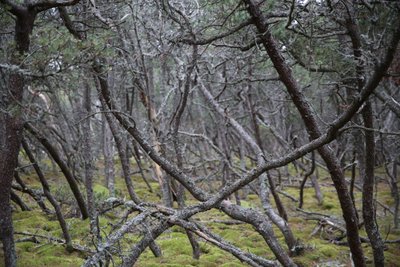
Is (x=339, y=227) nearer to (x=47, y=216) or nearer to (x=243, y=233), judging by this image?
(x=243, y=233)

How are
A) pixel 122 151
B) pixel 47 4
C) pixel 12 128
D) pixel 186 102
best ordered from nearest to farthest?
pixel 47 4 → pixel 12 128 → pixel 122 151 → pixel 186 102

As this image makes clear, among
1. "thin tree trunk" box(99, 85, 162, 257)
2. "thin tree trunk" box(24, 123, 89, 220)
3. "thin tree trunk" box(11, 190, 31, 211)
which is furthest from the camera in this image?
"thin tree trunk" box(11, 190, 31, 211)

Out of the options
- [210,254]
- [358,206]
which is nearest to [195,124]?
[358,206]

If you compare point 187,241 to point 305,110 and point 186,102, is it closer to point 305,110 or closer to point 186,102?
point 186,102

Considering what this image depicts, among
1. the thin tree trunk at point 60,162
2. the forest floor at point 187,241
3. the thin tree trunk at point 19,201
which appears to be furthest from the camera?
the thin tree trunk at point 19,201

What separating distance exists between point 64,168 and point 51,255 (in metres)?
1.36

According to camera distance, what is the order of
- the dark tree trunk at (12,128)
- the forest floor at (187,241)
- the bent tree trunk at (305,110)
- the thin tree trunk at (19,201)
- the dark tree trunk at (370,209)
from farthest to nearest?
the thin tree trunk at (19,201) → the forest floor at (187,241) → the dark tree trunk at (370,209) → the bent tree trunk at (305,110) → the dark tree trunk at (12,128)

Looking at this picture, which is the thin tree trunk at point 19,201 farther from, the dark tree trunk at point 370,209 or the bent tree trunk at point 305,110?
the dark tree trunk at point 370,209

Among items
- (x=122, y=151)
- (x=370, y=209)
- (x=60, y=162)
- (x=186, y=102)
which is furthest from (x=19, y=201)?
(x=370, y=209)

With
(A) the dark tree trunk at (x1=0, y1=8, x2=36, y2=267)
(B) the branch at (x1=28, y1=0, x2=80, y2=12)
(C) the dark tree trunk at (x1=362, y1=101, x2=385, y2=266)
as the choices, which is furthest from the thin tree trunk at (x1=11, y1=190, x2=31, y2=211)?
(C) the dark tree trunk at (x1=362, y1=101, x2=385, y2=266)

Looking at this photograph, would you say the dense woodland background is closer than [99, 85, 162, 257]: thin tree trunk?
Yes

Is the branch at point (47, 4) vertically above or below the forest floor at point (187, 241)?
above

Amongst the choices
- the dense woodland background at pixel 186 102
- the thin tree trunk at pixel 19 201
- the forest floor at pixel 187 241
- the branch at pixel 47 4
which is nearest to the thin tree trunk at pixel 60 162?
the dense woodland background at pixel 186 102

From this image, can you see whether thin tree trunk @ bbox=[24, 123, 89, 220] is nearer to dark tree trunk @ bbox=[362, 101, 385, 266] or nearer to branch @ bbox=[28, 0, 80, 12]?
branch @ bbox=[28, 0, 80, 12]
